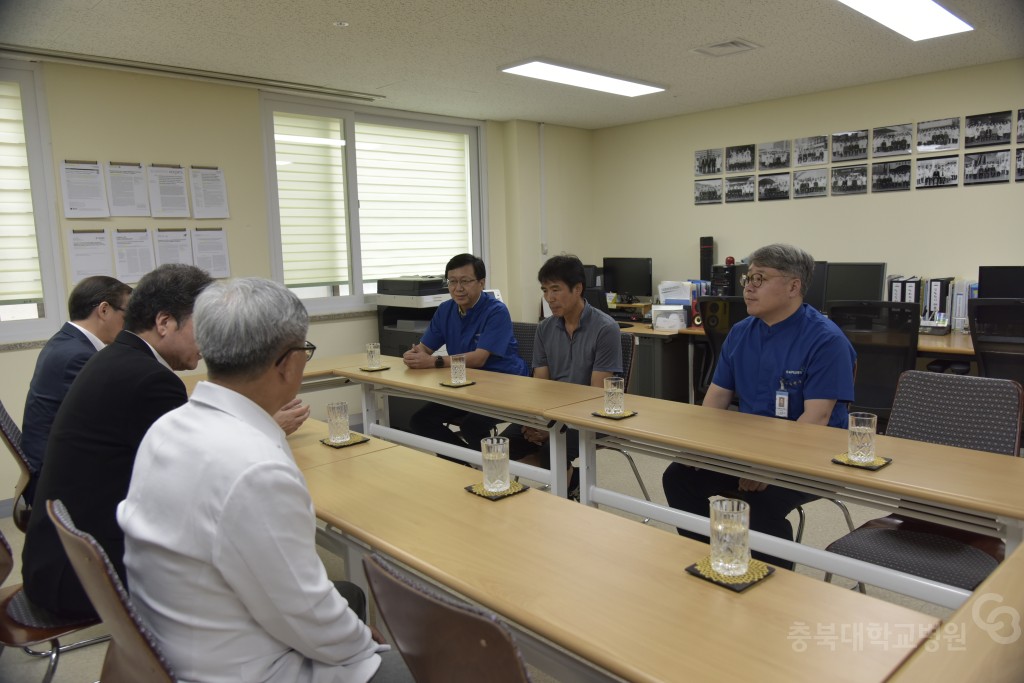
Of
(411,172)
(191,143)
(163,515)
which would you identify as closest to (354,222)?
(411,172)

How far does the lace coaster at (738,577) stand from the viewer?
128 centimetres

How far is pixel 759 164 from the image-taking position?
5.82 meters

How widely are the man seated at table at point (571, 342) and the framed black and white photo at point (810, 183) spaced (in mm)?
3156

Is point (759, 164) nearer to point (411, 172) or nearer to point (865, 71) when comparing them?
point (865, 71)

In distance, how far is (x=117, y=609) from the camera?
1072 mm

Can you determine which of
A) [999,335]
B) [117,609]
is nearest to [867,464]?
[117,609]

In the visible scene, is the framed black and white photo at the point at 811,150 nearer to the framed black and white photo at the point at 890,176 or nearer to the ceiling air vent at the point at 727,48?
the framed black and white photo at the point at 890,176

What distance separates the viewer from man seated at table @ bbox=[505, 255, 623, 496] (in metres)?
3.20

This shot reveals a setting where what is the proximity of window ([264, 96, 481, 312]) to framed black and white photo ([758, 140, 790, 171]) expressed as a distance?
2.51m

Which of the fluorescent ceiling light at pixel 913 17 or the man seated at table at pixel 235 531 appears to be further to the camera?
the fluorescent ceiling light at pixel 913 17

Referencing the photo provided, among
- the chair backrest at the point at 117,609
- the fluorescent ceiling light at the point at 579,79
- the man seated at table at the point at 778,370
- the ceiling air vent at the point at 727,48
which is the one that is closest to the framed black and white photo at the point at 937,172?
the ceiling air vent at the point at 727,48

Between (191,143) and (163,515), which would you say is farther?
(191,143)

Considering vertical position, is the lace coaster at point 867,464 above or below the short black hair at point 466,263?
below

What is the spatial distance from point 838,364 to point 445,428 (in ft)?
6.79
